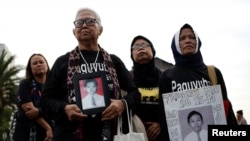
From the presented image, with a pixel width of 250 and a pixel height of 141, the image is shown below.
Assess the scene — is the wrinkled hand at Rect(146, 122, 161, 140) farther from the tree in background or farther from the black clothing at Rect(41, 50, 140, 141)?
the tree in background

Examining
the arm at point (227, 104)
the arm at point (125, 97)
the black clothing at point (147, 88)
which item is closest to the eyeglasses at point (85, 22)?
the arm at point (125, 97)

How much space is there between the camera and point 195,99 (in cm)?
312

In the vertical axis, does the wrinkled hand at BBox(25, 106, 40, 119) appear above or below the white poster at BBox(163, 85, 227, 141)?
above

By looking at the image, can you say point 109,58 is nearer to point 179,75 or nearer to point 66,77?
point 66,77

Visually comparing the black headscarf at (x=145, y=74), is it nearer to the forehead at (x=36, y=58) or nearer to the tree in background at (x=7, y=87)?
the forehead at (x=36, y=58)

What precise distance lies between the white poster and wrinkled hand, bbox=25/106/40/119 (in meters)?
1.77

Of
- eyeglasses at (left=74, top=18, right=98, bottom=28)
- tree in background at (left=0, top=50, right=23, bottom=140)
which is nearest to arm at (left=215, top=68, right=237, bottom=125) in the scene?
eyeglasses at (left=74, top=18, right=98, bottom=28)

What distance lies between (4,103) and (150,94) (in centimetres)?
2098

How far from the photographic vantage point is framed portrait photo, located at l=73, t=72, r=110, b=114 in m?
2.94

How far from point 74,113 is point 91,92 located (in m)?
0.20

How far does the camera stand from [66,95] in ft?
10.3

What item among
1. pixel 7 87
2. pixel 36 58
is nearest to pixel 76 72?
pixel 36 58

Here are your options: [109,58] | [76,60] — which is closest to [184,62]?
[109,58]

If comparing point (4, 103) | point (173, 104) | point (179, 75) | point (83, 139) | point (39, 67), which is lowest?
point (83, 139)
